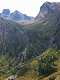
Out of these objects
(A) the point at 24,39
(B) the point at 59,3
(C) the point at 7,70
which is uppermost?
(B) the point at 59,3

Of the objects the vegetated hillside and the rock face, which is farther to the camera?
Answer: the rock face

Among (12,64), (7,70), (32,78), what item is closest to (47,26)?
(12,64)

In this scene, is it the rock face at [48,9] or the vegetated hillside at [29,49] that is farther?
the rock face at [48,9]

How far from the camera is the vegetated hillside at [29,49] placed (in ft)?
309

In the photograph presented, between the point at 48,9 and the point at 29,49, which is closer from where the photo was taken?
the point at 29,49

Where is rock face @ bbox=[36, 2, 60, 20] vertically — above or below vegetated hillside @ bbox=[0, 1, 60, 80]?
above

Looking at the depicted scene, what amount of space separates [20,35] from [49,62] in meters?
49.5

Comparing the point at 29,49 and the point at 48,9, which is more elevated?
the point at 48,9

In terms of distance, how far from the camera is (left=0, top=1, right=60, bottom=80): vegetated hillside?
94.1m

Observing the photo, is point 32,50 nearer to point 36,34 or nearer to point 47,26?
point 36,34

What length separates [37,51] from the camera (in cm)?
12331

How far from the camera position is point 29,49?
403ft

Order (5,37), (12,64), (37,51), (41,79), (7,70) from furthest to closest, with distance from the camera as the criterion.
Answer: (5,37) < (37,51) < (12,64) < (7,70) < (41,79)

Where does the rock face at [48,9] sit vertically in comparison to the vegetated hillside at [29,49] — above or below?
above
